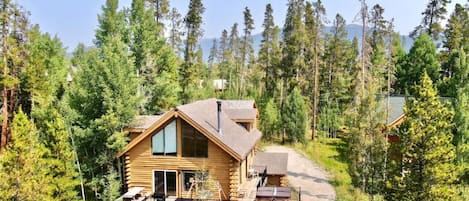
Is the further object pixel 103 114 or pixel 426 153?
pixel 103 114

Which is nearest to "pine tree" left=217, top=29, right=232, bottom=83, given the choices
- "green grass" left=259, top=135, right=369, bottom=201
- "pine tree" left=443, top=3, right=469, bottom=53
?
"green grass" left=259, top=135, right=369, bottom=201

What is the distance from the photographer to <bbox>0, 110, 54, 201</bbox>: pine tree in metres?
13.2

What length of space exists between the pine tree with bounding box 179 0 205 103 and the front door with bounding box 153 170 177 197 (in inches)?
679

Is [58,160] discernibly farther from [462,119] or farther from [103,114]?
[462,119]

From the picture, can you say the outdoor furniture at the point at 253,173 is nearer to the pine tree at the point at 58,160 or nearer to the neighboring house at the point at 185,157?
the neighboring house at the point at 185,157

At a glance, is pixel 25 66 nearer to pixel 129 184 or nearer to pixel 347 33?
pixel 129 184

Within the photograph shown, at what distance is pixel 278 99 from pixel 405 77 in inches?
552

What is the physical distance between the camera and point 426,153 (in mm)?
14688

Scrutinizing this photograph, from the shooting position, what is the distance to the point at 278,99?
39562mm

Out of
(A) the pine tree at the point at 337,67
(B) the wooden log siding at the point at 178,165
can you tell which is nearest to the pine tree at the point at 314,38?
(A) the pine tree at the point at 337,67

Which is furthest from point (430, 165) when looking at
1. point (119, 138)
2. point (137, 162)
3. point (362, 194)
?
point (119, 138)

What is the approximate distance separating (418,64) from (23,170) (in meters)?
37.4

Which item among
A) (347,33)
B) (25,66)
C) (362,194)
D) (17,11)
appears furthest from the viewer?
(347,33)

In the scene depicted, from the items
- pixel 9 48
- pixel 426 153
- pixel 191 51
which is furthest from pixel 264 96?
pixel 426 153
